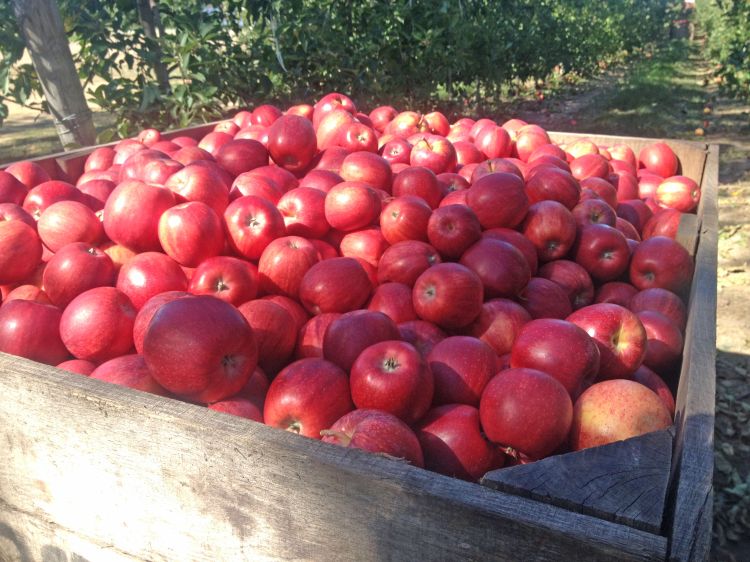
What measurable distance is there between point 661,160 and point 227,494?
11.0 feet

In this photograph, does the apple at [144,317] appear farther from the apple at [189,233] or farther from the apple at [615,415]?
the apple at [615,415]

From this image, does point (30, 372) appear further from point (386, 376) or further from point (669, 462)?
point (669, 462)

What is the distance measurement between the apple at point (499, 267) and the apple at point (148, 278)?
1.05 metres

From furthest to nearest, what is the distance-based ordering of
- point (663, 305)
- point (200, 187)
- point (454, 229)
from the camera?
point (200, 187)
point (454, 229)
point (663, 305)

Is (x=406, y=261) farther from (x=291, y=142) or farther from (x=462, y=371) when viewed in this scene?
(x=291, y=142)

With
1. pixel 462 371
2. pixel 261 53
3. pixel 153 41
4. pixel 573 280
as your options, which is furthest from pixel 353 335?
pixel 261 53

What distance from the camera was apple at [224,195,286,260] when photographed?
7.26 feet

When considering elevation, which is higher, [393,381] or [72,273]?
[72,273]

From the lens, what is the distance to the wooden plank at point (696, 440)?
92cm

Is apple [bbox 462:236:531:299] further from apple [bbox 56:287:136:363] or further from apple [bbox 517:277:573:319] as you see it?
apple [bbox 56:287:136:363]

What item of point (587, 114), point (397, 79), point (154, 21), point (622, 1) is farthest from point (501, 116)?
point (622, 1)

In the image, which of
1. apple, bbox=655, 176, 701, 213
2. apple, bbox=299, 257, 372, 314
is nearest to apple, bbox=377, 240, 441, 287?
apple, bbox=299, 257, 372, 314

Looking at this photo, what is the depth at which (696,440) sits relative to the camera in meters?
1.11

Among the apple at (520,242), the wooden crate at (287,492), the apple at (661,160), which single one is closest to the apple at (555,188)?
the apple at (520,242)
